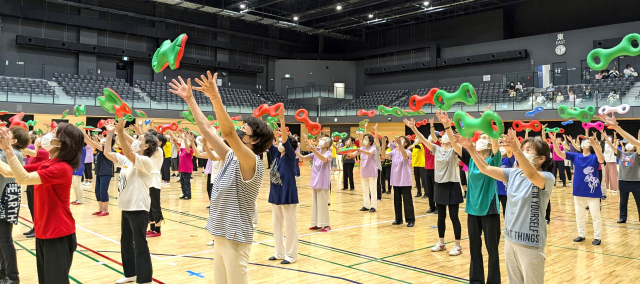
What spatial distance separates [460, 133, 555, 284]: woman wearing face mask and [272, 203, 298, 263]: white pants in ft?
9.56

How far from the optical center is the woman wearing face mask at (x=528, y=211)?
3406 mm

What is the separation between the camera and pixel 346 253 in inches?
253

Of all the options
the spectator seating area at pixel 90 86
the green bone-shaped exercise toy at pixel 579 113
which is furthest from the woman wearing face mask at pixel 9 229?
the spectator seating area at pixel 90 86

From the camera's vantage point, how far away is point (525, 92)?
861 inches

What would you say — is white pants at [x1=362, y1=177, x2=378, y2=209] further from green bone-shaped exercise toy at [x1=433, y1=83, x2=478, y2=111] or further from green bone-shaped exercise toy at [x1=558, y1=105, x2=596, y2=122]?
green bone-shaped exercise toy at [x1=433, y1=83, x2=478, y2=111]

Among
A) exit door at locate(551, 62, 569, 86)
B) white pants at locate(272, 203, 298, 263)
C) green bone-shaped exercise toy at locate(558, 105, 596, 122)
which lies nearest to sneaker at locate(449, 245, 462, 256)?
white pants at locate(272, 203, 298, 263)

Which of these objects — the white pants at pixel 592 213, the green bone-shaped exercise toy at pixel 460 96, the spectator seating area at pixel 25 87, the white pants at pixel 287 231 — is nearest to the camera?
the green bone-shaped exercise toy at pixel 460 96

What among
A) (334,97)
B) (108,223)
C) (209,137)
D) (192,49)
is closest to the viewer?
(209,137)

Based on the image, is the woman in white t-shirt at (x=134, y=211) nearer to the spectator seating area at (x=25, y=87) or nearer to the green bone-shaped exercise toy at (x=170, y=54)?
the green bone-shaped exercise toy at (x=170, y=54)

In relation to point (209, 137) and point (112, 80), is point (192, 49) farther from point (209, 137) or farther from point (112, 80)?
point (209, 137)

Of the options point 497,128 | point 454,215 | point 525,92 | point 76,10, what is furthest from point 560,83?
point 76,10

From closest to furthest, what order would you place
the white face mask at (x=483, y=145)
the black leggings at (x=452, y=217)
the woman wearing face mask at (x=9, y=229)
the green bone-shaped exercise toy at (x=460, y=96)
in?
1. the woman wearing face mask at (x=9, y=229)
2. the green bone-shaped exercise toy at (x=460, y=96)
3. the white face mask at (x=483, y=145)
4. the black leggings at (x=452, y=217)

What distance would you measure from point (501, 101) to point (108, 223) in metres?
19.7

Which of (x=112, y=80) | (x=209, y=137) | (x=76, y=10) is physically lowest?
(x=209, y=137)
